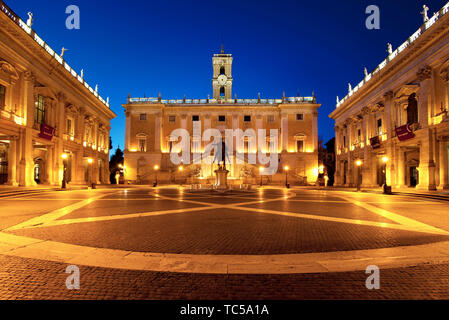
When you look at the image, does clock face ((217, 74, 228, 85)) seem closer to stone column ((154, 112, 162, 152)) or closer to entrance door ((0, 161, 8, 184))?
stone column ((154, 112, 162, 152))

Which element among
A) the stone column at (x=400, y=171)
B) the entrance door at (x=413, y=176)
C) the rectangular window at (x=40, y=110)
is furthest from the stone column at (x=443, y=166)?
the rectangular window at (x=40, y=110)

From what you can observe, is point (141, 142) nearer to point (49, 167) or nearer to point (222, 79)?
point (222, 79)

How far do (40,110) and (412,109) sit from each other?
39.7m

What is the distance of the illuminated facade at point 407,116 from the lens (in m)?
19.9

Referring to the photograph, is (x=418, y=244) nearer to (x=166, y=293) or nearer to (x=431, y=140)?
(x=166, y=293)

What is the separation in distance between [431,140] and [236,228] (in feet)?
73.3

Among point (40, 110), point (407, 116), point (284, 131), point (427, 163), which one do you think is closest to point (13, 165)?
point (40, 110)

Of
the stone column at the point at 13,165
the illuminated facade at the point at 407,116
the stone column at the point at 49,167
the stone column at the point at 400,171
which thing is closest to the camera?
the illuminated facade at the point at 407,116

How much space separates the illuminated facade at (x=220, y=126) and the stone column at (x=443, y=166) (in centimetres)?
2812

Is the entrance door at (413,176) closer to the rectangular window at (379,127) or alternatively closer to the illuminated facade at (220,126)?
the rectangular window at (379,127)

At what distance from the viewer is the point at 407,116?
2603 cm

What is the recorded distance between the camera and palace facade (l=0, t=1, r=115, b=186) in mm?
20000

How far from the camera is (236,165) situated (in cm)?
4766

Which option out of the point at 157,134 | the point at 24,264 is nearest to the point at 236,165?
the point at 157,134
